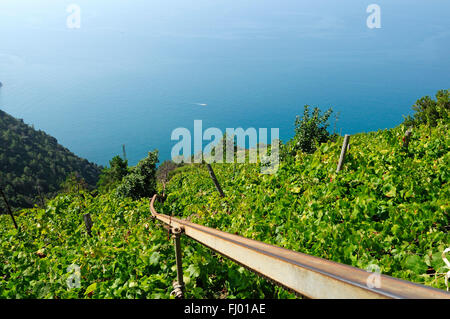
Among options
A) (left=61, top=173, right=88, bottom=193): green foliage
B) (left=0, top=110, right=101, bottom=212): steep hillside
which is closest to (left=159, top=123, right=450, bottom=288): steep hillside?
(left=61, top=173, right=88, bottom=193): green foliage

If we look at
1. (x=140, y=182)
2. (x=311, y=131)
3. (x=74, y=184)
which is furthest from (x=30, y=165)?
(x=311, y=131)

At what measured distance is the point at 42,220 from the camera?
7.42 meters

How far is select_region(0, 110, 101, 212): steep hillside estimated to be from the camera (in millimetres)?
85000

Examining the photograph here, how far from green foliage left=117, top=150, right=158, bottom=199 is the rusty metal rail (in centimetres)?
1879

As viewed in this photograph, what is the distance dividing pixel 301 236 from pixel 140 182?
56.8ft

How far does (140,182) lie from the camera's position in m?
19.3

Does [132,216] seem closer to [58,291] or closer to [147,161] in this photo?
[58,291]

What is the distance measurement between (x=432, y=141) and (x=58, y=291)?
7.18 metres

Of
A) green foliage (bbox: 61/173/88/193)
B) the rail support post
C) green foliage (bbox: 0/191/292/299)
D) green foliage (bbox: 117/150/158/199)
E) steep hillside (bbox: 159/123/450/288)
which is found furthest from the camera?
green foliage (bbox: 61/173/88/193)

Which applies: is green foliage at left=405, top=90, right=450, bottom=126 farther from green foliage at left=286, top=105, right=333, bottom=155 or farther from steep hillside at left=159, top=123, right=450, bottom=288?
steep hillside at left=159, top=123, right=450, bottom=288

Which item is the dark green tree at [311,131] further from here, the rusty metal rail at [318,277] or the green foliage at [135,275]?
the rusty metal rail at [318,277]

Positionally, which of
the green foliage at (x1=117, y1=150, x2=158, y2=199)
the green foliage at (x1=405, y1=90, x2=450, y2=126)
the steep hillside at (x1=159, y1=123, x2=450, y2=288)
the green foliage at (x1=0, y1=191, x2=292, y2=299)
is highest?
the green foliage at (x1=405, y1=90, x2=450, y2=126)
